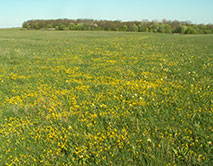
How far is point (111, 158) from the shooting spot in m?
3.23

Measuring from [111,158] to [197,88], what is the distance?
3.64m

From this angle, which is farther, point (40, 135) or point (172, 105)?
point (172, 105)

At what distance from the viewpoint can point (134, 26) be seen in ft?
211

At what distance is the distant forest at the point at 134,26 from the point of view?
5600 cm

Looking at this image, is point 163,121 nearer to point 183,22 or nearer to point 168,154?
point 168,154

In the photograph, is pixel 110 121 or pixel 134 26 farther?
pixel 134 26

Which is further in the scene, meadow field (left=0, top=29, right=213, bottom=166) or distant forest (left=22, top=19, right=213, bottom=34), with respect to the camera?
distant forest (left=22, top=19, right=213, bottom=34)

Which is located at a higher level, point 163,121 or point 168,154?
point 163,121

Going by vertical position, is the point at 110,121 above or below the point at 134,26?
below

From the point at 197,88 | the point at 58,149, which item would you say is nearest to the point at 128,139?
the point at 58,149

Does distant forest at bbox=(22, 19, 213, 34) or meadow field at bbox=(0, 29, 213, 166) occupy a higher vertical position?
distant forest at bbox=(22, 19, 213, 34)

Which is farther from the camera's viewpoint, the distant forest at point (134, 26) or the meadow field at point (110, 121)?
the distant forest at point (134, 26)

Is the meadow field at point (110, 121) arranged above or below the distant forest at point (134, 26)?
below

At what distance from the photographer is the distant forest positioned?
5600 centimetres
